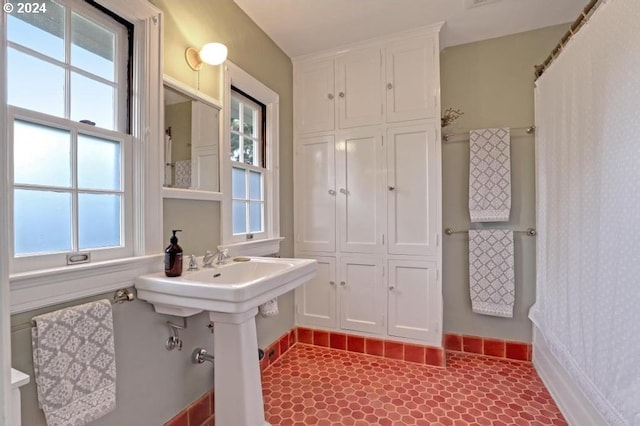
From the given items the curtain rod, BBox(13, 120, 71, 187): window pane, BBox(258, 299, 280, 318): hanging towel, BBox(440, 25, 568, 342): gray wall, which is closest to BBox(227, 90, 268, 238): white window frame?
BBox(258, 299, 280, 318): hanging towel

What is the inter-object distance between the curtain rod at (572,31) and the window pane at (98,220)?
94.2 inches

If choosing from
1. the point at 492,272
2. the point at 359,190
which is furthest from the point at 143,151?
the point at 492,272

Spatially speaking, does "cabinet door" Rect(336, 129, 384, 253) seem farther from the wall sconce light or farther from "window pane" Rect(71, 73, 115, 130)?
"window pane" Rect(71, 73, 115, 130)

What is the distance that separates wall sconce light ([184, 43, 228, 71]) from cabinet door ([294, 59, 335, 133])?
1.05 meters

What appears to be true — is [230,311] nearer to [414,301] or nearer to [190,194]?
[190,194]

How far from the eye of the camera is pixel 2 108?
1.94 ft

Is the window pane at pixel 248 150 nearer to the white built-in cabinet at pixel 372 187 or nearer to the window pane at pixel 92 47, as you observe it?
the white built-in cabinet at pixel 372 187

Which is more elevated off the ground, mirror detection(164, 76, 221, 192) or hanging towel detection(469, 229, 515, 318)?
mirror detection(164, 76, 221, 192)

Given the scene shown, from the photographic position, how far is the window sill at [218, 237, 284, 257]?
194 centimetres

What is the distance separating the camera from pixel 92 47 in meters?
1.28

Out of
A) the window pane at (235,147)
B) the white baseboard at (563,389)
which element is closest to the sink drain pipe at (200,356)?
the window pane at (235,147)

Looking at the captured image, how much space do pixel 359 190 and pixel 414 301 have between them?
959mm

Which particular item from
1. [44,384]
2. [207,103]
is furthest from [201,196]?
[44,384]

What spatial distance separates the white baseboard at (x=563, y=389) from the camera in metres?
1.50
